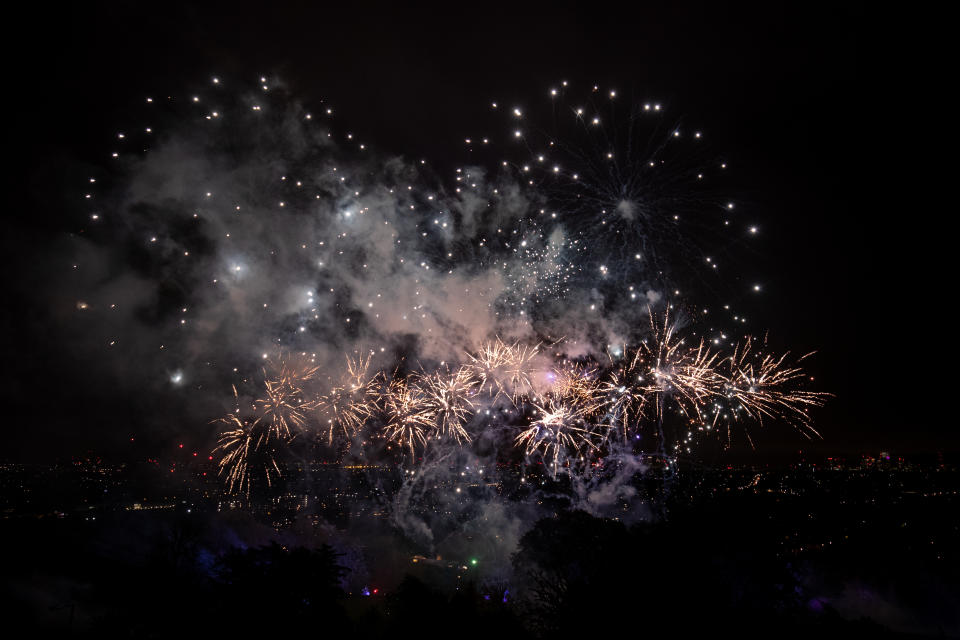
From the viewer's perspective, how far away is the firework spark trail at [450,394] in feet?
59.4

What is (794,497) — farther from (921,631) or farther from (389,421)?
(389,421)

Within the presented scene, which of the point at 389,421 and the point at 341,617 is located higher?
the point at 389,421

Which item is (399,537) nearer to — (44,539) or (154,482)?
(44,539)

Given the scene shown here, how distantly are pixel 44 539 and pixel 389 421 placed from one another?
130 feet

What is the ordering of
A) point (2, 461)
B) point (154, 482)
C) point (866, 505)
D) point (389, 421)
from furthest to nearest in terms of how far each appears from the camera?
point (2, 461) < point (154, 482) < point (866, 505) < point (389, 421)

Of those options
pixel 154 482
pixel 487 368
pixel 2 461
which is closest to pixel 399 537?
pixel 487 368

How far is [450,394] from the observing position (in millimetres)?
18531

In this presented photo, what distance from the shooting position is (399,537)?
1678 inches

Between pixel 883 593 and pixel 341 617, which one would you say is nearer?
pixel 341 617

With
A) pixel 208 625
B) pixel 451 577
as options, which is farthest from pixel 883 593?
pixel 208 625

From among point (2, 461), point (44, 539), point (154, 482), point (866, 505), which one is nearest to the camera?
point (44, 539)

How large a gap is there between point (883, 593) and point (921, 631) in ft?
20.8

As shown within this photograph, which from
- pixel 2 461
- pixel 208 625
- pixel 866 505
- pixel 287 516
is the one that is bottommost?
pixel 208 625

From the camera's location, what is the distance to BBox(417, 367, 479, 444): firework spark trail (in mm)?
18109
